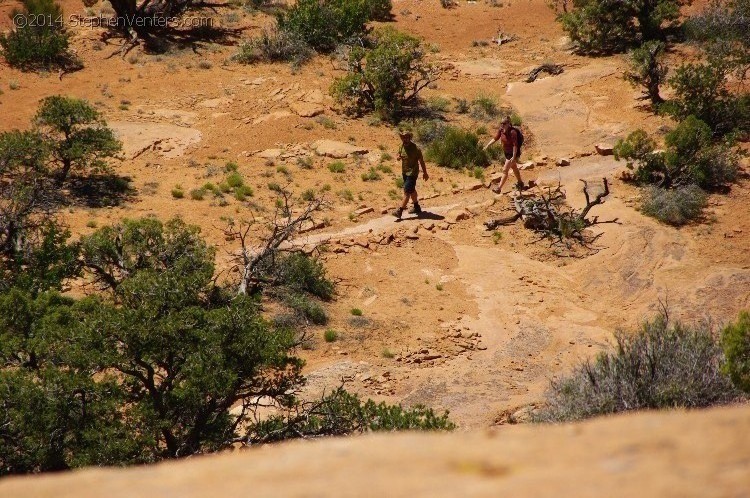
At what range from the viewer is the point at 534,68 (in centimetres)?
2386

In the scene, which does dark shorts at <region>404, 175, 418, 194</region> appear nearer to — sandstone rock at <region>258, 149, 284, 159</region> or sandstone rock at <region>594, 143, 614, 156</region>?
sandstone rock at <region>258, 149, 284, 159</region>

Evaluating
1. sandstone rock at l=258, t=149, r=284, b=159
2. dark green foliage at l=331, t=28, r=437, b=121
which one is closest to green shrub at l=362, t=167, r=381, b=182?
sandstone rock at l=258, t=149, r=284, b=159

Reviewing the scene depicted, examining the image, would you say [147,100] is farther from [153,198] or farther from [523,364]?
[523,364]

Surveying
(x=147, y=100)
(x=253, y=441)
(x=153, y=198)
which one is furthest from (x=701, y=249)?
(x=147, y=100)

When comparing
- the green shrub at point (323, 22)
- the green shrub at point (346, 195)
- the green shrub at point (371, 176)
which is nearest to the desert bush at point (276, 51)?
the green shrub at point (323, 22)

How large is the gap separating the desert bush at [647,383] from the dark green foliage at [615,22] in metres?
17.5

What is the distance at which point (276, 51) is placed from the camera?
23.8 metres

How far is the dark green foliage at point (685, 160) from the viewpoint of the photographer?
16.2 meters

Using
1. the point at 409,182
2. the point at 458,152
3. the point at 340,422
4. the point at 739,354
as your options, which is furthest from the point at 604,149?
the point at 340,422

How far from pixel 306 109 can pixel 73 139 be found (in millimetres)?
6002

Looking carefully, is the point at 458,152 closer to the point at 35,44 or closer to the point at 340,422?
the point at 340,422

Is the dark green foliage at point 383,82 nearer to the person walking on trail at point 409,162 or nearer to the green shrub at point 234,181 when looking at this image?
the green shrub at point 234,181

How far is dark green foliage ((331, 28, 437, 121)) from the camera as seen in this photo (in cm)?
2075

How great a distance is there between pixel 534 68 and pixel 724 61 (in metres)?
5.94
